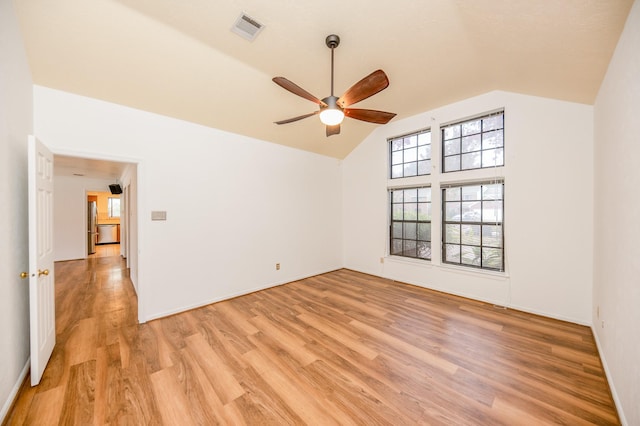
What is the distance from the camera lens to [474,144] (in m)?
3.69

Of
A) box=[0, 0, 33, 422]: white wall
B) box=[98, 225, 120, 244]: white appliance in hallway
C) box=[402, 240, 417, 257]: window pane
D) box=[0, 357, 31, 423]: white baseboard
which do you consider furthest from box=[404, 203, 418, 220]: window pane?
box=[98, 225, 120, 244]: white appliance in hallway

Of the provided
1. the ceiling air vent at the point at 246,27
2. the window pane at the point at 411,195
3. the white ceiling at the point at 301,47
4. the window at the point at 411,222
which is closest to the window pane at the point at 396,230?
the window at the point at 411,222

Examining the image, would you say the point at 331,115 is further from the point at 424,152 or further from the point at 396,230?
the point at 396,230

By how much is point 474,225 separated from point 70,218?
33.9 ft

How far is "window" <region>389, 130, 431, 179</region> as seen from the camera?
425 centimetres

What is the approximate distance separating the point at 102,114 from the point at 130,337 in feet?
8.37

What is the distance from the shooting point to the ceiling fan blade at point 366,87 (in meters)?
1.88

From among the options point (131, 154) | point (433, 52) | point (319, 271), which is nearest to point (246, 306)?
point (319, 271)

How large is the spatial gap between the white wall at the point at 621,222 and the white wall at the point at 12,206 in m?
4.01

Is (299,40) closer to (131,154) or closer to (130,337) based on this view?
(131,154)

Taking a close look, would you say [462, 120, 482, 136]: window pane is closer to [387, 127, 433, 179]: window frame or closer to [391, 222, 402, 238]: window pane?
[387, 127, 433, 179]: window frame

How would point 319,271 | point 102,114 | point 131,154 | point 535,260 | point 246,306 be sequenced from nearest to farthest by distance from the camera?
point 102,114, point 131,154, point 535,260, point 246,306, point 319,271

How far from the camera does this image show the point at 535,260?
3.10 metres

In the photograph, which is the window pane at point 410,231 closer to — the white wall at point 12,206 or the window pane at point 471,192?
the window pane at point 471,192
